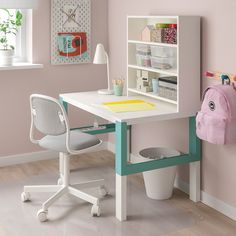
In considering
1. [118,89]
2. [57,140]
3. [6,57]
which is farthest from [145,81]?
[6,57]

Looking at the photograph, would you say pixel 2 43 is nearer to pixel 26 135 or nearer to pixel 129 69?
pixel 26 135

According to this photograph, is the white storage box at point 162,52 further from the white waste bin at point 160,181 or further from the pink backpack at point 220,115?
the white waste bin at point 160,181

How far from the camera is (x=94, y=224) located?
10.2 feet

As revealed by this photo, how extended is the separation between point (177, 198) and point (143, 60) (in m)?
1.08

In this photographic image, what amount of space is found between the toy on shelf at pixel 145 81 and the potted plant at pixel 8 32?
121 cm

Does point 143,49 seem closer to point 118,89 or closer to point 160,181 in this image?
point 118,89

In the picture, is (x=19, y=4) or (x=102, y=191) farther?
(x=19, y=4)

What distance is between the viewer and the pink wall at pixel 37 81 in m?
4.25

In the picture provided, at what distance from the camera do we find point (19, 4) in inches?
159

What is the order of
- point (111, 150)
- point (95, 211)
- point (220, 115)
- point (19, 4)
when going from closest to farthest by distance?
1. point (220, 115)
2. point (95, 211)
3. point (19, 4)
4. point (111, 150)

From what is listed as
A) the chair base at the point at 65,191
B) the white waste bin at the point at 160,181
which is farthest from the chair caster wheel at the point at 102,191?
the white waste bin at the point at 160,181

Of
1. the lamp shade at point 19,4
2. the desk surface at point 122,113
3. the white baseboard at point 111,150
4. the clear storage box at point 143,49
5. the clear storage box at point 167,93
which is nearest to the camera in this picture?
the desk surface at point 122,113

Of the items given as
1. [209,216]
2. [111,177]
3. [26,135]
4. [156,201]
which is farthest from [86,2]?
[209,216]

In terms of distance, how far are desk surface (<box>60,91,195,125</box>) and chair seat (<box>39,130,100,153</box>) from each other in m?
0.19
